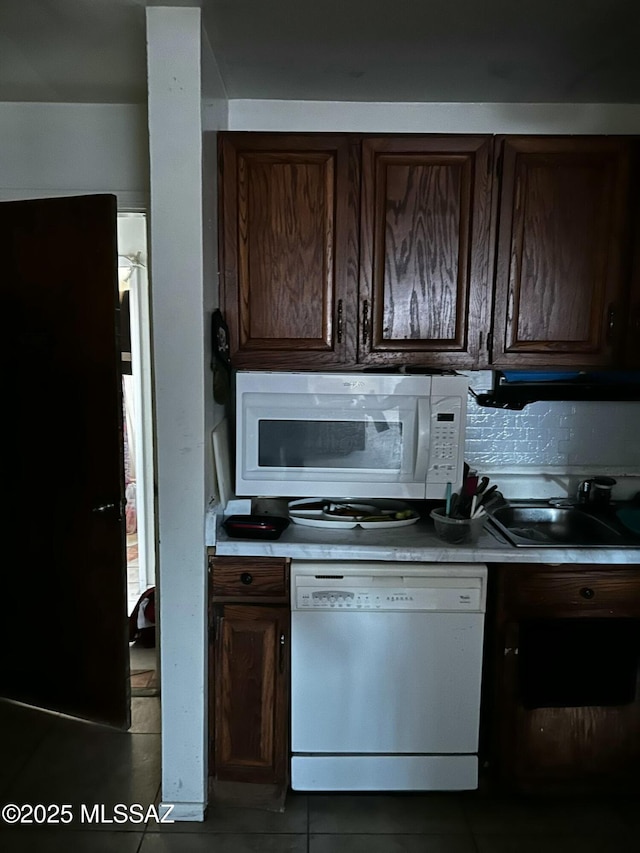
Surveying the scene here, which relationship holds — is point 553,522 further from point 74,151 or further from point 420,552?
point 74,151

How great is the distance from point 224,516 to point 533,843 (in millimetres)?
1308

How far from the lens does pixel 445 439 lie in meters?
2.04

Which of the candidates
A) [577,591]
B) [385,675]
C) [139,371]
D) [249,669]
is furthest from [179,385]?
[139,371]

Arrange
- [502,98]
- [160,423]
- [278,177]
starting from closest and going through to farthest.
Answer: [160,423], [278,177], [502,98]

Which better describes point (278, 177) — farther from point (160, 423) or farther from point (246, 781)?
point (246, 781)

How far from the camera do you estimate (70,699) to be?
2273mm

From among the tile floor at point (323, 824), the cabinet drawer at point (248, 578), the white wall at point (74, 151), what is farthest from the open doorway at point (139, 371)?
the cabinet drawer at point (248, 578)

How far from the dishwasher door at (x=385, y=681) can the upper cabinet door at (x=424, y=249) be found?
0.84m

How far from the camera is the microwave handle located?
203 cm

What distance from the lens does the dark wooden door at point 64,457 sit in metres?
2.05

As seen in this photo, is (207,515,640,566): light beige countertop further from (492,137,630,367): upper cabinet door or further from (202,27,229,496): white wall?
(492,137,630,367): upper cabinet door

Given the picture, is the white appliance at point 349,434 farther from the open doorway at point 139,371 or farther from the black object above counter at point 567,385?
the open doorway at point 139,371

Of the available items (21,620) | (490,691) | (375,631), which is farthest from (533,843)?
(21,620)

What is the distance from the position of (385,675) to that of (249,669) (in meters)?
0.41
